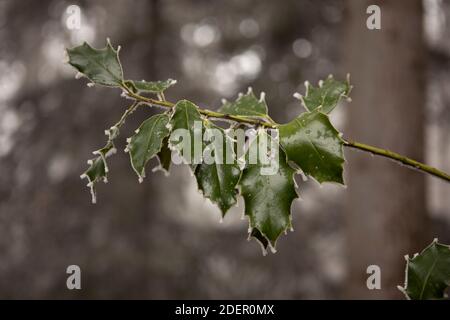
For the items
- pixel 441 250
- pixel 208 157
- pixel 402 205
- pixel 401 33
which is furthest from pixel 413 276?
pixel 401 33

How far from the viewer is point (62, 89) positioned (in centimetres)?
Result: 475

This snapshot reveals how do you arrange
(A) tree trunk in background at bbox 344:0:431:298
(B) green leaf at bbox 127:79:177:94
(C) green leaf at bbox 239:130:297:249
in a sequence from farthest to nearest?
1. (A) tree trunk in background at bbox 344:0:431:298
2. (B) green leaf at bbox 127:79:177:94
3. (C) green leaf at bbox 239:130:297:249

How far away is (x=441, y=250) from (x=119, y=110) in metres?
4.49

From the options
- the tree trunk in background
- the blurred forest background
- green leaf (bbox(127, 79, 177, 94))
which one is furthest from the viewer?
the blurred forest background

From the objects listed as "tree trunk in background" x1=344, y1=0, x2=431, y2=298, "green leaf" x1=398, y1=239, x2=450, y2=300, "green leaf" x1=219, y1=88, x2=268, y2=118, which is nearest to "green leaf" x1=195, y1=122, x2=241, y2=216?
"green leaf" x1=219, y1=88, x2=268, y2=118

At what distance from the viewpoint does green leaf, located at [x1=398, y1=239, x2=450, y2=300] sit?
2.07 feet

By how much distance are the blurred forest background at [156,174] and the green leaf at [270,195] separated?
151 inches

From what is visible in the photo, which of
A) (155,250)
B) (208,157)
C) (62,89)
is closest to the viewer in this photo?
(208,157)

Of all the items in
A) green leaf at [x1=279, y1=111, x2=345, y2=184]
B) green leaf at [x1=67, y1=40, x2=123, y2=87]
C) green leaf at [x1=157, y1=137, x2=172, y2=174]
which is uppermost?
green leaf at [x1=67, y1=40, x2=123, y2=87]

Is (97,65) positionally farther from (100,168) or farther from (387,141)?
(387,141)

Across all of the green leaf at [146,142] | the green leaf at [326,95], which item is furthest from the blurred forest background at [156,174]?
the green leaf at [146,142]

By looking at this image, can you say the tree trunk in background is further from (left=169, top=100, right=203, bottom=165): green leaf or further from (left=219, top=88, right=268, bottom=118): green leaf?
(left=169, top=100, right=203, bottom=165): green leaf

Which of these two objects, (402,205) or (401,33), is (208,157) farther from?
(401,33)

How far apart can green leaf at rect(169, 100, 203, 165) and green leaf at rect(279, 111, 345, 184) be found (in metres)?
0.09
